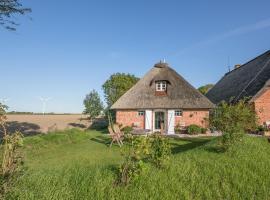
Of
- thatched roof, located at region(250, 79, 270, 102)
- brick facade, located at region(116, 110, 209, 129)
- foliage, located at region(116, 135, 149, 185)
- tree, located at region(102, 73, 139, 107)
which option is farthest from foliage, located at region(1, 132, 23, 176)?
tree, located at region(102, 73, 139, 107)

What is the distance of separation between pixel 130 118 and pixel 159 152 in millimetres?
19882

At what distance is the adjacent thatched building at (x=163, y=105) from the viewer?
26703 millimetres

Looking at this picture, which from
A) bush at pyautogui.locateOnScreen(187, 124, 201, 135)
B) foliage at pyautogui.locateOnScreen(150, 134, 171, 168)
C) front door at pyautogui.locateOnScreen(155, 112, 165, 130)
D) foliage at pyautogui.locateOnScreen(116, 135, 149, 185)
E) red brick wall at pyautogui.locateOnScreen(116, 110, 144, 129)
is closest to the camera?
foliage at pyautogui.locateOnScreen(116, 135, 149, 185)

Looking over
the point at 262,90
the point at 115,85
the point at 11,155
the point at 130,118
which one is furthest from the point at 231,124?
the point at 115,85

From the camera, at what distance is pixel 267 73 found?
26781mm

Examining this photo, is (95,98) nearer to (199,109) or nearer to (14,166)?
(199,109)

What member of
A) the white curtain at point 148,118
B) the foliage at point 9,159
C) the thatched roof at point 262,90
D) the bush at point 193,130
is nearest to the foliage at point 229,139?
the foliage at point 9,159

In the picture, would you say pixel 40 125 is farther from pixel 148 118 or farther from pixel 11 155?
pixel 11 155

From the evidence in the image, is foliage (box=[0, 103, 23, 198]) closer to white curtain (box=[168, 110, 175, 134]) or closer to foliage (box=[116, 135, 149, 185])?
foliage (box=[116, 135, 149, 185])

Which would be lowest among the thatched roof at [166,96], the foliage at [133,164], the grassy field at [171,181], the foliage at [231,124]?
the grassy field at [171,181]

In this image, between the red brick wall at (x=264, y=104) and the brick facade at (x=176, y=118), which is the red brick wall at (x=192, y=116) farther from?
the red brick wall at (x=264, y=104)

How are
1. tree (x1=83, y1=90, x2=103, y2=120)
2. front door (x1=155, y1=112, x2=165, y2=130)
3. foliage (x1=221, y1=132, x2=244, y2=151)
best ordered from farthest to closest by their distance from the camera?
tree (x1=83, y1=90, x2=103, y2=120)
front door (x1=155, y1=112, x2=165, y2=130)
foliage (x1=221, y1=132, x2=244, y2=151)

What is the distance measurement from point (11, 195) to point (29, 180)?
36.9 inches

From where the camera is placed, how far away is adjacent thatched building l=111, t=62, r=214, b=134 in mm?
26703
